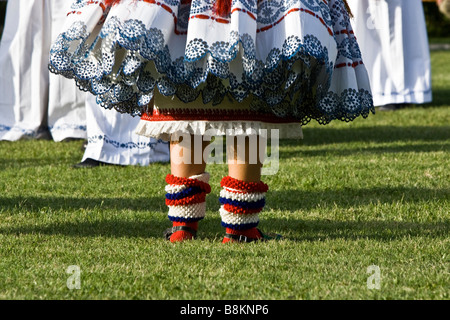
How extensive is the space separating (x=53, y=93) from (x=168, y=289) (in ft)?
12.8

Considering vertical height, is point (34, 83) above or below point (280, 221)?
above

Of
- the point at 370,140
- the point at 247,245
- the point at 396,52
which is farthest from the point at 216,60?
the point at 396,52

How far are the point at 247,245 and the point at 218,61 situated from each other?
27.6 inches

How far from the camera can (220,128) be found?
266 cm

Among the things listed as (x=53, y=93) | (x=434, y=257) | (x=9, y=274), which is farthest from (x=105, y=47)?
(x=53, y=93)

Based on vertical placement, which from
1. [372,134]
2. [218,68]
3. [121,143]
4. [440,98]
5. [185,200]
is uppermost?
[218,68]

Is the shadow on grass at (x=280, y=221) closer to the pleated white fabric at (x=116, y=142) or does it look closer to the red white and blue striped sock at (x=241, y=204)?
the red white and blue striped sock at (x=241, y=204)

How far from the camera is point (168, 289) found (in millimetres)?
2195

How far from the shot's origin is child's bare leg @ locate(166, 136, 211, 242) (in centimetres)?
277

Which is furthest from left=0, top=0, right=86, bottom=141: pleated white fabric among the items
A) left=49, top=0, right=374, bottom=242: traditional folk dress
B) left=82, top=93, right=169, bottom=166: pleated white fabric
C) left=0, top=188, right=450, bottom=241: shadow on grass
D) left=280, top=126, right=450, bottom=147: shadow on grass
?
left=49, top=0, right=374, bottom=242: traditional folk dress

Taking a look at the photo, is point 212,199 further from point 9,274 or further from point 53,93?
point 53,93

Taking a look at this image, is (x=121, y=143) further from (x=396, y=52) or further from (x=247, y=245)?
(x=396, y=52)

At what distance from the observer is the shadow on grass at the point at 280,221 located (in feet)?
9.76

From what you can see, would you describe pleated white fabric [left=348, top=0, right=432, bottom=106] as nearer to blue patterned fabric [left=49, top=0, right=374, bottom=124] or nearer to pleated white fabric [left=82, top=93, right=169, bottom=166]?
pleated white fabric [left=82, top=93, right=169, bottom=166]
